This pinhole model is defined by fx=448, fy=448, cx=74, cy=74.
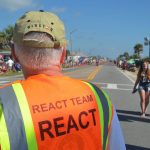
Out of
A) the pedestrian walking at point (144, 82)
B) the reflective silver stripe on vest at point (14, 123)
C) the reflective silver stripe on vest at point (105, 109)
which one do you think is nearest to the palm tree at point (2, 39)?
the pedestrian walking at point (144, 82)

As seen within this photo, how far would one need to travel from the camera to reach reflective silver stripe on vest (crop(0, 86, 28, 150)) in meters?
2.01

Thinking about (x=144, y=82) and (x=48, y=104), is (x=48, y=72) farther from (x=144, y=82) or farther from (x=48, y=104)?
(x=144, y=82)

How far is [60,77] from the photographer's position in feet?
7.45

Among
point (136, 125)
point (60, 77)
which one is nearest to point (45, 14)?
point (60, 77)

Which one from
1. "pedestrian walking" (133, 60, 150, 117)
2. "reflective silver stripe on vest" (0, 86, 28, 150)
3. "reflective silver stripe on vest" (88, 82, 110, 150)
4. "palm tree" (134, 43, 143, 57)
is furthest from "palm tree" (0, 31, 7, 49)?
"reflective silver stripe on vest" (0, 86, 28, 150)

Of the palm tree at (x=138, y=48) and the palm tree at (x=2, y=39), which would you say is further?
the palm tree at (x=138, y=48)

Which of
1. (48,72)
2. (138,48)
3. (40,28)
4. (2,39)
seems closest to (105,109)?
(48,72)

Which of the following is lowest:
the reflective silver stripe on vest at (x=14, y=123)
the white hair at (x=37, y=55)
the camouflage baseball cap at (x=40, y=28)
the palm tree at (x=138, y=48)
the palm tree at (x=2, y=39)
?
the palm tree at (x=138, y=48)

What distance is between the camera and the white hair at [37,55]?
2207 millimetres

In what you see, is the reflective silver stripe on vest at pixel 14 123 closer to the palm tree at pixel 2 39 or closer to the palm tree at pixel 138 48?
the palm tree at pixel 2 39

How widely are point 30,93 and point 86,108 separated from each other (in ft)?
1.04

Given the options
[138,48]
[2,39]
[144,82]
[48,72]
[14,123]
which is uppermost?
[2,39]

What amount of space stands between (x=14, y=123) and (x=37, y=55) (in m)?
0.39

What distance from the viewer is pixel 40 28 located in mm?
2203
